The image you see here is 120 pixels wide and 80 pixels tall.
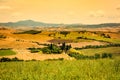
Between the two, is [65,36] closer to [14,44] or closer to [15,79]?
[14,44]

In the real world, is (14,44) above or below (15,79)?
below

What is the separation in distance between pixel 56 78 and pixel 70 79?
102cm

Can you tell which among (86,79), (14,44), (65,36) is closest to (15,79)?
(86,79)

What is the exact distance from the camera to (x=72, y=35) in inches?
5664

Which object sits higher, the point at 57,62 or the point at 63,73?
the point at 63,73

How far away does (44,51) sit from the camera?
250 ft

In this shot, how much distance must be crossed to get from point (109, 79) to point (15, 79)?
620 centimetres

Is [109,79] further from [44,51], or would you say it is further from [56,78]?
[44,51]

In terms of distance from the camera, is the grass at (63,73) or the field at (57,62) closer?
the grass at (63,73)

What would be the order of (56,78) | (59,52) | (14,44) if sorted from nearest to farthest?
(56,78), (59,52), (14,44)

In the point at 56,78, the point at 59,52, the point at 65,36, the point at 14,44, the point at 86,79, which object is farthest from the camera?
the point at 65,36

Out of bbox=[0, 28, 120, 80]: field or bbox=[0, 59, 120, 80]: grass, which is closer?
bbox=[0, 59, 120, 80]: grass

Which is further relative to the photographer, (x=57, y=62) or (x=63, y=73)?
(x=57, y=62)

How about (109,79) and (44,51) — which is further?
(44,51)
